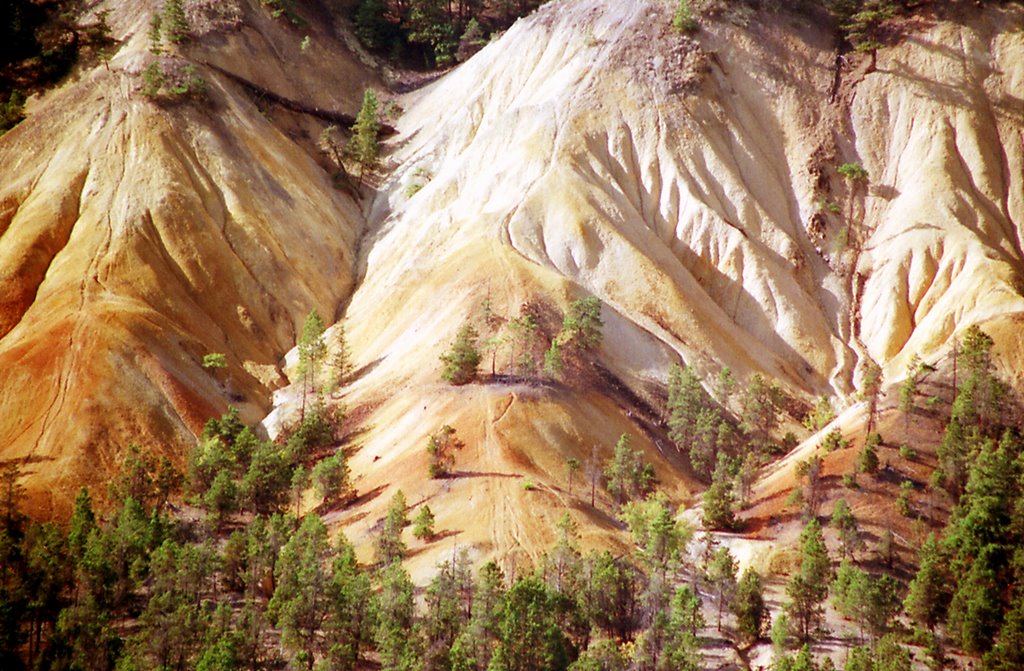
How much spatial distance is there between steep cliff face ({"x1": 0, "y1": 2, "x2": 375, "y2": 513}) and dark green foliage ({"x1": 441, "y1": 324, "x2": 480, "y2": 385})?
46.3 feet

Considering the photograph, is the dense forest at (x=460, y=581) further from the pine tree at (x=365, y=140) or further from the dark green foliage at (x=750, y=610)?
the pine tree at (x=365, y=140)

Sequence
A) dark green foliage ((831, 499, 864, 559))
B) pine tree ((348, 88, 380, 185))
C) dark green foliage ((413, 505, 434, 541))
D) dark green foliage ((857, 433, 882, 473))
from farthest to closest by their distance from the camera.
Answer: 1. pine tree ((348, 88, 380, 185))
2. dark green foliage ((857, 433, 882, 473))
3. dark green foliage ((831, 499, 864, 559))
4. dark green foliage ((413, 505, 434, 541))

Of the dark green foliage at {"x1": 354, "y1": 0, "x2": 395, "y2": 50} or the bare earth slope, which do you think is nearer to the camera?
the bare earth slope

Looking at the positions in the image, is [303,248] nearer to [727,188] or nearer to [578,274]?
[578,274]

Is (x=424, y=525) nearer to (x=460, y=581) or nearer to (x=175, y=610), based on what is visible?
(x=460, y=581)

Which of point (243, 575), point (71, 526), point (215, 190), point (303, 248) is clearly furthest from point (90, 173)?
point (243, 575)

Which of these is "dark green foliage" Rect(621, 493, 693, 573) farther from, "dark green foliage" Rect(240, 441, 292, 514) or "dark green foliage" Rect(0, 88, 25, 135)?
"dark green foliage" Rect(0, 88, 25, 135)

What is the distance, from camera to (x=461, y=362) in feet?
250

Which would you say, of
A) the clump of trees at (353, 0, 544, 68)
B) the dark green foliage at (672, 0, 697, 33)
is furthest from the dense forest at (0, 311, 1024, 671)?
the clump of trees at (353, 0, 544, 68)

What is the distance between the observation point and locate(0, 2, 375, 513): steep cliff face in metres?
74.2

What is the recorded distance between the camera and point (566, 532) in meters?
63.8

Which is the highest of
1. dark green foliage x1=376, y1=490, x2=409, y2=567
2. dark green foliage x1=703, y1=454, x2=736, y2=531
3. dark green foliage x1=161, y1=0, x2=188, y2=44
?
dark green foliage x1=161, y1=0, x2=188, y2=44

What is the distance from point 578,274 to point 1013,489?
3435 centimetres

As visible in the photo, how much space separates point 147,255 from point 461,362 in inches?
1004
